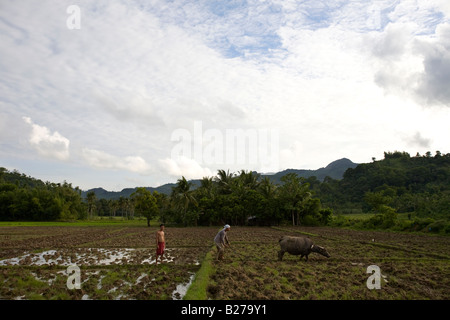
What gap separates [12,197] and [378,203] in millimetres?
65582

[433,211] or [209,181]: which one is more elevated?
[209,181]

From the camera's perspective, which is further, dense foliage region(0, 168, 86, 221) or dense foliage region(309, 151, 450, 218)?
dense foliage region(309, 151, 450, 218)

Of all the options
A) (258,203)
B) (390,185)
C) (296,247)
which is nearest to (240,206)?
(258,203)

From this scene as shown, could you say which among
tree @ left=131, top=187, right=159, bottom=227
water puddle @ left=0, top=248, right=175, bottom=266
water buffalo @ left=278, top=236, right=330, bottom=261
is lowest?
water puddle @ left=0, top=248, right=175, bottom=266

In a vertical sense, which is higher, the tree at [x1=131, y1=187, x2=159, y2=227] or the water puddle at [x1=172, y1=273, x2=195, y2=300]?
the tree at [x1=131, y1=187, x2=159, y2=227]

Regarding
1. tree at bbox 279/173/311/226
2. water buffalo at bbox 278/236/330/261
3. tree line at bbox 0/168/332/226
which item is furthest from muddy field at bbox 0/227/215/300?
tree at bbox 279/173/311/226

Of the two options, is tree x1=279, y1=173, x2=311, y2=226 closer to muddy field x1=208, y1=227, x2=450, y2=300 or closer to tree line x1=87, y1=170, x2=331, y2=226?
tree line x1=87, y1=170, x2=331, y2=226

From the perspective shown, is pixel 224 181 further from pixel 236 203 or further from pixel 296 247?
pixel 296 247

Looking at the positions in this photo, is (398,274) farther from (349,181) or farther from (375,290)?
(349,181)

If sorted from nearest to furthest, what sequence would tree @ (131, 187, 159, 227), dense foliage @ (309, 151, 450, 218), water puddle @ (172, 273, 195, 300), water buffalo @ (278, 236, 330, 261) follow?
water puddle @ (172, 273, 195, 300) < water buffalo @ (278, 236, 330, 261) < tree @ (131, 187, 159, 227) < dense foliage @ (309, 151, 450, 218)

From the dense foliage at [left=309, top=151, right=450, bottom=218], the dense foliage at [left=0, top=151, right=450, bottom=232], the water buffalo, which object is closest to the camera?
the water buffalo

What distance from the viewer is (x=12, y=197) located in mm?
57562

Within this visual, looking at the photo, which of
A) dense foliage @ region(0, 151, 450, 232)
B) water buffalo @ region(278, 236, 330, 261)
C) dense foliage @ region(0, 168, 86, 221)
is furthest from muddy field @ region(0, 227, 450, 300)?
dense foliage @ region(0, 168, 86, 221)
